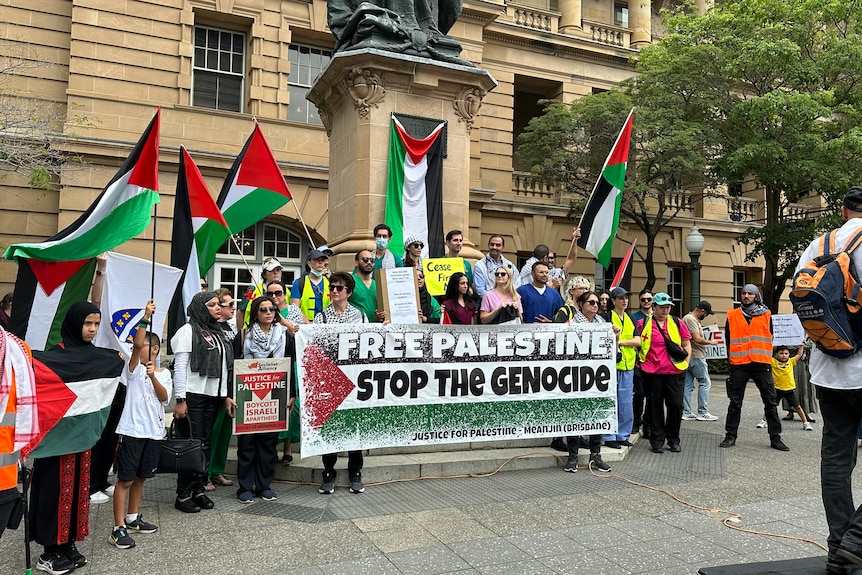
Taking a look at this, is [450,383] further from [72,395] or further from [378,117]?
[378,117]

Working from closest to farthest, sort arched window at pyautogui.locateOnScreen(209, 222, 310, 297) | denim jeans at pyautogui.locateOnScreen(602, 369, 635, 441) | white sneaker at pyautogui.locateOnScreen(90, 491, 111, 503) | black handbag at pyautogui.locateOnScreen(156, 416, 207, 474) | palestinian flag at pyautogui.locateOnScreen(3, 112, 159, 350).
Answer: black handbag at pyautogui.locateOnScreen(156, 416, 207, 474), palestinian flag at pyautogui.locateOnScreen(3, 112, 159, 350), white sneaker at pyautogui.locateOnScreen(90, 491, 111, 503), denim jeans at pyautogui.locateOnScreen(602, 369, 635, 441), arched window at pyautogui.locateOnScreen(209, 222, 310, 297)

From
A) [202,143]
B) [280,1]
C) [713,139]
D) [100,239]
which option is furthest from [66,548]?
[713,139]

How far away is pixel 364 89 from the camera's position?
849cm

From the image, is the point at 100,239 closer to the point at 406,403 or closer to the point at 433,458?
the point at 406,403

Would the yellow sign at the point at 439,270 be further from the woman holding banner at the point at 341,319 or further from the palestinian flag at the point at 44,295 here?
the palestinian flag at the point at 44,295

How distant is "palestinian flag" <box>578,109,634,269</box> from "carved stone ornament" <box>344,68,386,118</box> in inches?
125

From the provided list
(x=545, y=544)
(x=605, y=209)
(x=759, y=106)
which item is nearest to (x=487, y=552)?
(x=545, y=544)

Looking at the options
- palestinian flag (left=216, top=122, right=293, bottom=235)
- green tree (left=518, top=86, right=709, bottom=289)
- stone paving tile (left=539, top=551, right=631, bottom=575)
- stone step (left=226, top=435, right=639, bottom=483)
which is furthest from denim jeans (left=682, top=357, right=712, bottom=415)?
green tree (left=518, top=86, right=709, bottom=289)

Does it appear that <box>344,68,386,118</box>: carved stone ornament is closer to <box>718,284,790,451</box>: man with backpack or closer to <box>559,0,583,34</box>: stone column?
<box>718,284,790,451</box>: man with backpack

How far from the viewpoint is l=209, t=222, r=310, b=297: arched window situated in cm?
1894

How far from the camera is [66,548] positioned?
4.12m

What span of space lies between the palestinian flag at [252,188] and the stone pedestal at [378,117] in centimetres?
124

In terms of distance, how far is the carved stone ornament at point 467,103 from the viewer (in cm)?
910

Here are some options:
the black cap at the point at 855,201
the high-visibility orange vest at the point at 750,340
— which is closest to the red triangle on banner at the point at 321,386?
the black cap at the point at 855,201
